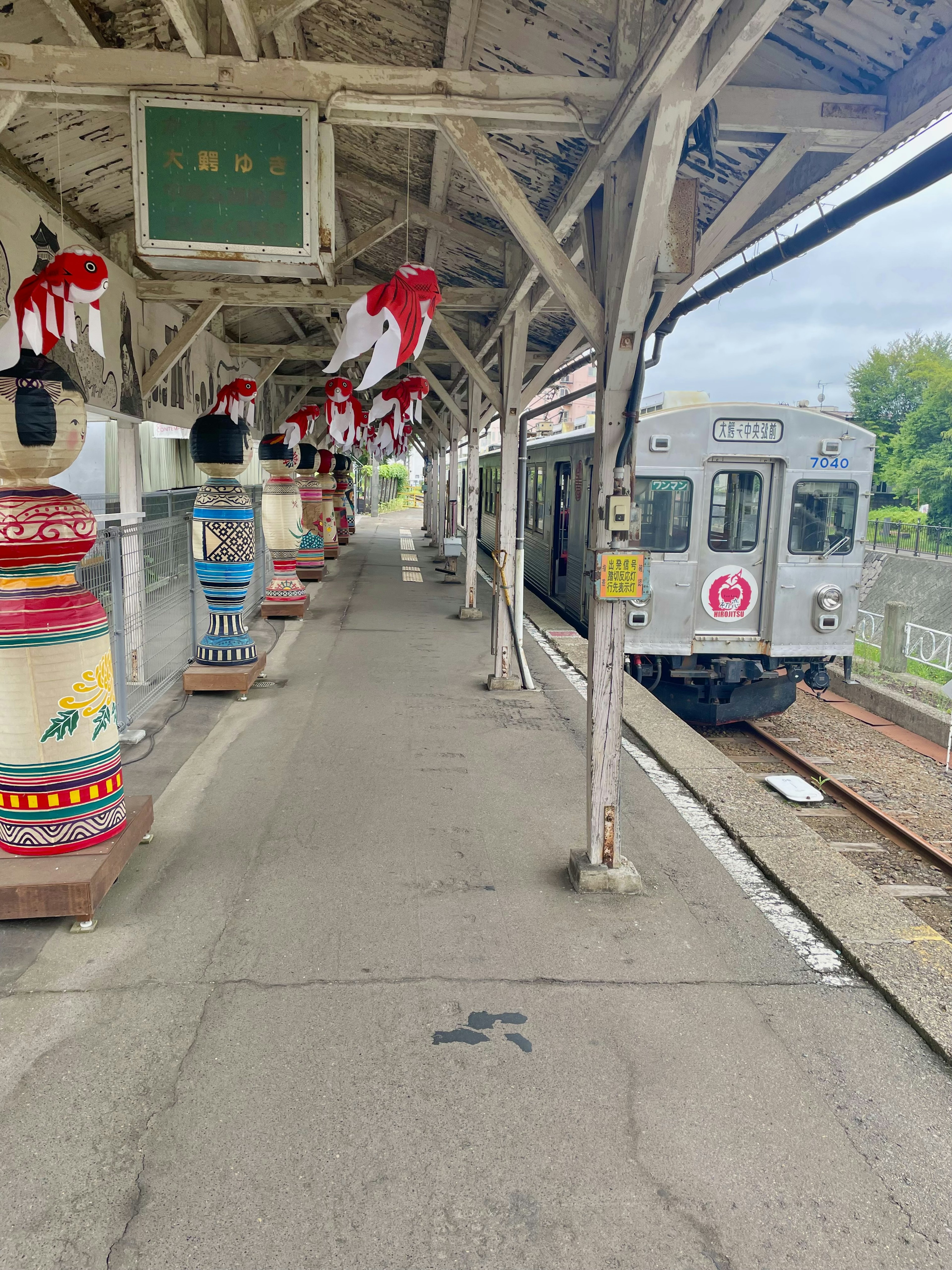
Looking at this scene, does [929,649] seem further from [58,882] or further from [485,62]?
[58,882]

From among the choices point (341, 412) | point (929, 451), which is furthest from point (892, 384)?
point (341, 412)

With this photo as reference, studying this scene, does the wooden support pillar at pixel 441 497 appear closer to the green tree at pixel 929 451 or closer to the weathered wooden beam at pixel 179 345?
the weathered wooden beam at pixel 179 345

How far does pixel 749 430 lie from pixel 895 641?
226 inches

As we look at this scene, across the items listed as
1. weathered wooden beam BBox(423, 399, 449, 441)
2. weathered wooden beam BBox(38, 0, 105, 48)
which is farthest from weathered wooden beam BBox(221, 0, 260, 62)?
weathered wooden beam BBox(423, 399, 449, 441)

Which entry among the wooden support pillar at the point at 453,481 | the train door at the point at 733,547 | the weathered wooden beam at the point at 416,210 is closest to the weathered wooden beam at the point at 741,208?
the weathered wooden beam at the point at 416,210

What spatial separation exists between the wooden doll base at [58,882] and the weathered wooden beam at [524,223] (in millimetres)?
3160

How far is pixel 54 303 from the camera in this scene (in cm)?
348

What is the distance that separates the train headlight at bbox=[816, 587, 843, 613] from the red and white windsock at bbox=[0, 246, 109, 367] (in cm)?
645

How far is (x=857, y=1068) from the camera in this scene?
9.30 ft

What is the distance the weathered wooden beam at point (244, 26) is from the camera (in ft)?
11.7

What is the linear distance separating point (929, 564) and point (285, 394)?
17.9m

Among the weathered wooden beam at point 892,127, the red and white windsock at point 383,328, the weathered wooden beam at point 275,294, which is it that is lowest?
the red and white windsock at point 383,328

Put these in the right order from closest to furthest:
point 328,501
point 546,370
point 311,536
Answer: point 546,370
point 311,536
point 328,501

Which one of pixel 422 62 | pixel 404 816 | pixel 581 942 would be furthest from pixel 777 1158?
pixel 422 62
